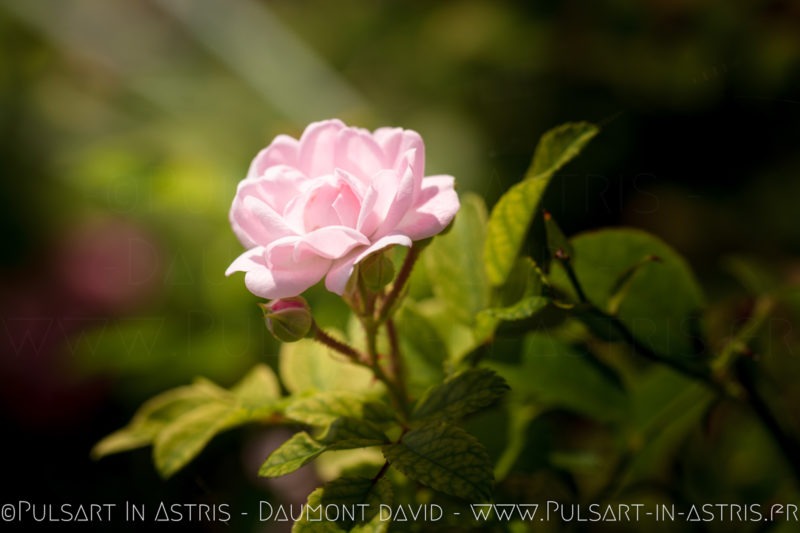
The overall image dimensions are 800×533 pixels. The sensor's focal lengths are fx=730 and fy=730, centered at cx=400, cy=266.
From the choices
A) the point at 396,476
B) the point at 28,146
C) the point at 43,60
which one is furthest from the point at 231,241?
the point at 43,60

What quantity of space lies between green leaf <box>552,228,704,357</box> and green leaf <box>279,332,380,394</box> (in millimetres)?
225

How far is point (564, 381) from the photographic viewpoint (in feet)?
2.60

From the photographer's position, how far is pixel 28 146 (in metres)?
1.88

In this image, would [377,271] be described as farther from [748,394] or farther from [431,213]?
[748,394]

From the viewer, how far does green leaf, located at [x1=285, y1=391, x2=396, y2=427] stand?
0.58m

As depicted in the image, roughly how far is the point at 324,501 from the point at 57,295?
1.25 metres

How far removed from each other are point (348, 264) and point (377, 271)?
3cm

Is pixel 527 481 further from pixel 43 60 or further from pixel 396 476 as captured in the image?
pixel 43 60

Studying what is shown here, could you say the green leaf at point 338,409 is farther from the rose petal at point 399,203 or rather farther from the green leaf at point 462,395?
the rose petal at point 399,203

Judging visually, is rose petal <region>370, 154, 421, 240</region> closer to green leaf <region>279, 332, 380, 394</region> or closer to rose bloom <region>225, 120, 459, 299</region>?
rose bloom <region>225, 120, 459, 299</region>

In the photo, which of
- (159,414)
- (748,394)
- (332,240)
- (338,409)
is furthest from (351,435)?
(748,394)

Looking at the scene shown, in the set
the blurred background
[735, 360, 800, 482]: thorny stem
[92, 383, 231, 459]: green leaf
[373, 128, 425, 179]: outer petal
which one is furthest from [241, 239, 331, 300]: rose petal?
the blurred background

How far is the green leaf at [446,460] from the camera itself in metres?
0.50

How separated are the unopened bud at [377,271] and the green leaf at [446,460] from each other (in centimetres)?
11
